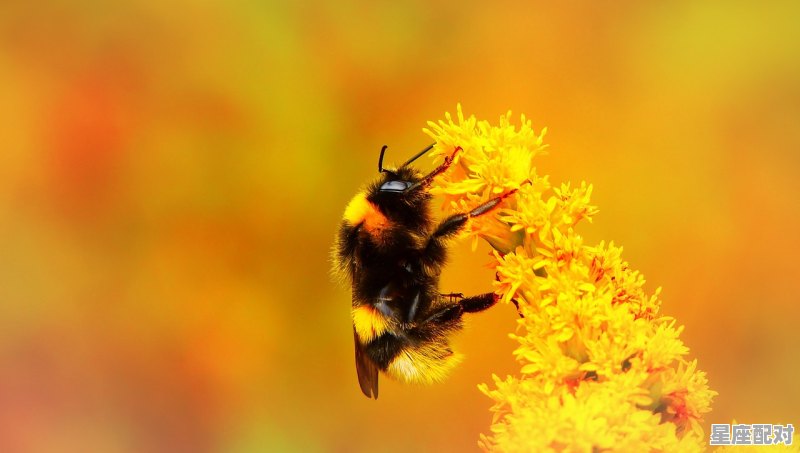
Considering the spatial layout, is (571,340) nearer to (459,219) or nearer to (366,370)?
(459,219)

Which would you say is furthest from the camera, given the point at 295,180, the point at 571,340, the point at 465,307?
the point at 295,180

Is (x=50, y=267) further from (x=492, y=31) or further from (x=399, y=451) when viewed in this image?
(x=492, y=31)

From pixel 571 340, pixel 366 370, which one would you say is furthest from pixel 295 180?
pixel 571 340

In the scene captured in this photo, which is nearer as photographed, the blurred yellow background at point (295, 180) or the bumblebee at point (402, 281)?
the bumblebee at point (402, 281)

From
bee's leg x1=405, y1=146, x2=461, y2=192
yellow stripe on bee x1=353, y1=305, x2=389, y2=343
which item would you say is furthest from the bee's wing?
bee's leg x1=405, y1=146, x2=461, y2=192

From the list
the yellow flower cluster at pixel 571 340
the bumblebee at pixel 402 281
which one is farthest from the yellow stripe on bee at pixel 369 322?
the yellow flower cluster at pixel 571 340

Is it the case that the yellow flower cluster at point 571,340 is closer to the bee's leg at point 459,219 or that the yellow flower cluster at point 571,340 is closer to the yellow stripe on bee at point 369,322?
the bee's leg at point 459,219
